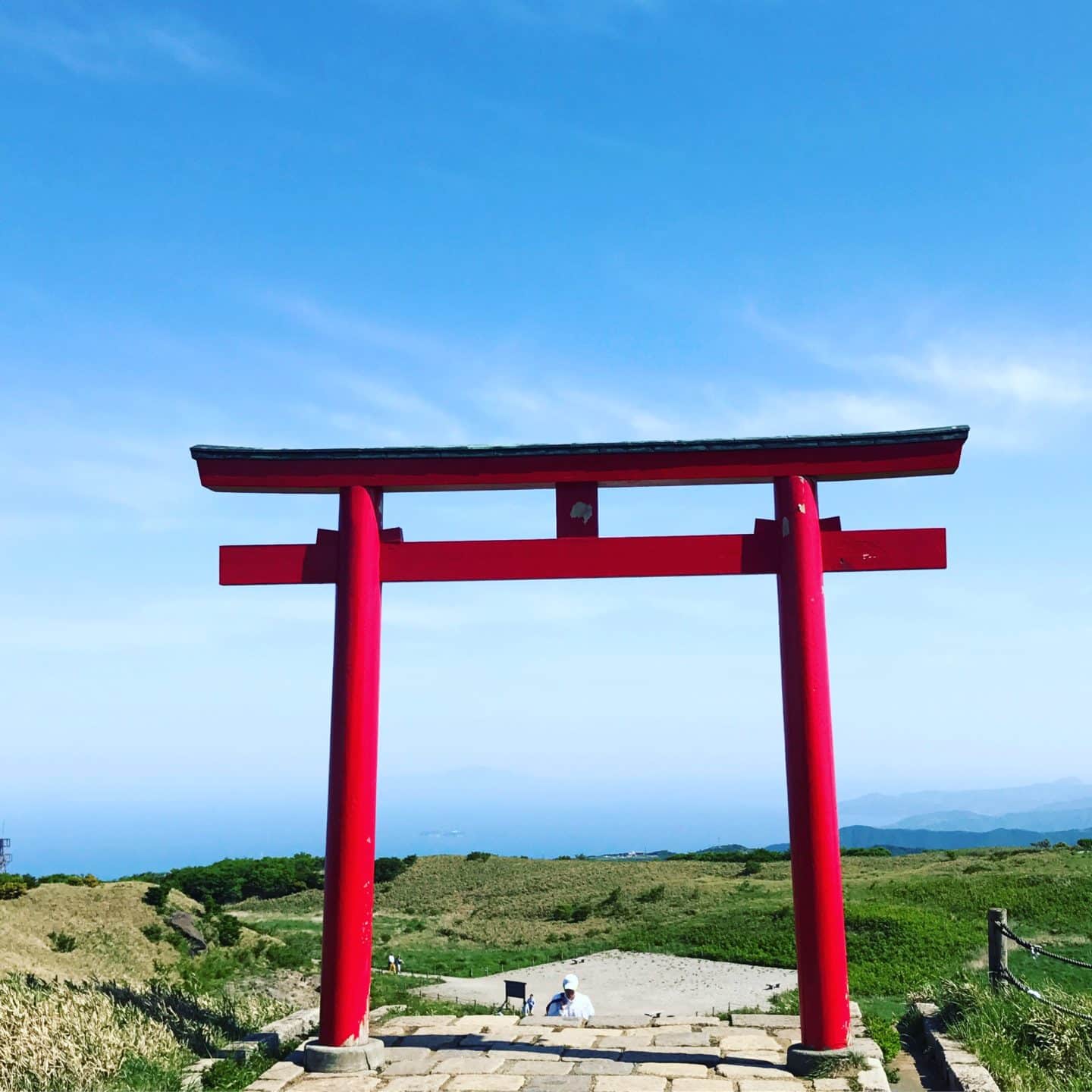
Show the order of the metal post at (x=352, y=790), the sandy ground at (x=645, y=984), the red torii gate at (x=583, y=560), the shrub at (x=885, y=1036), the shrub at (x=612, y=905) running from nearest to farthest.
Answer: the red torii gate at (x=583, y=560) → the metal post at (x=352, y=790) → the shrub at (x=885, y=1036) → the sandy ground at (x=645, y=984) → the shrub at (x=612, y=905)

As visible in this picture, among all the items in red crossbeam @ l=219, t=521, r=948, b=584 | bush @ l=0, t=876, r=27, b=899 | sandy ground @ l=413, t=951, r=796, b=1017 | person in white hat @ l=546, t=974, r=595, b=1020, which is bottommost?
sandy ground @ l=413, t=951, r=796, b=1017

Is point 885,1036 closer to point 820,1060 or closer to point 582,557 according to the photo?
point 820,1060

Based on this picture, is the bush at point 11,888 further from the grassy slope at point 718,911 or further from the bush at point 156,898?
the grassy slope at point 718,911

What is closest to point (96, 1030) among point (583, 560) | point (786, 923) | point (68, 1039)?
point (68, 1039)

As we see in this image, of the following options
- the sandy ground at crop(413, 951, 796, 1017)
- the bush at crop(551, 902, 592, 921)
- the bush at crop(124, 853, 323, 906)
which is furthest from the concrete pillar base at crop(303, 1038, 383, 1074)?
the bush at crop(124, 853, 323, 906)

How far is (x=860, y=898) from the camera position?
73.8ft

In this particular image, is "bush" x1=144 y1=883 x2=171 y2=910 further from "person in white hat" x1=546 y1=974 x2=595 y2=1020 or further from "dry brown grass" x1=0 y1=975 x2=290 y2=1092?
"person in white hat" x1=546 y1=974 x2=595 y2=1020

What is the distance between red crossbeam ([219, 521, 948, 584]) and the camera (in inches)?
353

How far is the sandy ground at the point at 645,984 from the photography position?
15.4 meters

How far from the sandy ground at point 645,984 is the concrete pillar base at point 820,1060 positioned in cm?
655

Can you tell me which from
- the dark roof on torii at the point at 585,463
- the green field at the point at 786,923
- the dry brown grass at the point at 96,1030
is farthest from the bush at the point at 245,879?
the dark roof on torii at the point at 585,463

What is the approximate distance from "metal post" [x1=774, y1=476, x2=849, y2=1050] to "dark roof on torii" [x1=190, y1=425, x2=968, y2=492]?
70 cm

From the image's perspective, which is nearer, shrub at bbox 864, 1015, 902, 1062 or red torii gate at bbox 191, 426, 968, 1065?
red torii gate at bbox 191, 426, 968, 1065

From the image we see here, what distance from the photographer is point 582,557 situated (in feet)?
30.1
